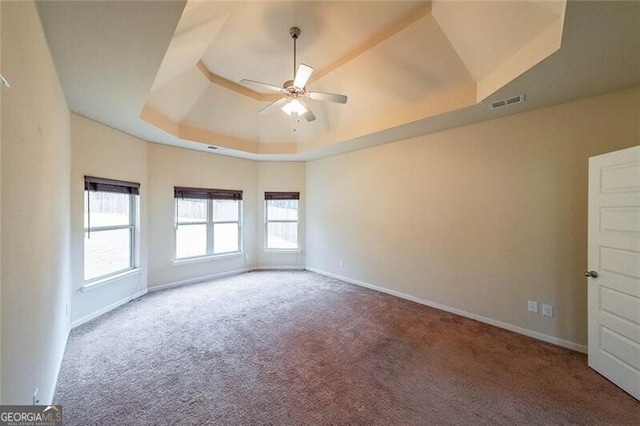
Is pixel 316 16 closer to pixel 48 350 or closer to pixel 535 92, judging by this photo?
pixel 535 92

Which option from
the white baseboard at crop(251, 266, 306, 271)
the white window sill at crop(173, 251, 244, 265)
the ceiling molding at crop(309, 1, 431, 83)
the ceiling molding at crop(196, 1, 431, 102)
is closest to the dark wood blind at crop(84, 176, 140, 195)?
the white window sill at crop(173, 251, 244, 265)

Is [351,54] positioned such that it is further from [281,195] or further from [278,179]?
[281,195]

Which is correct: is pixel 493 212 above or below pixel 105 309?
above

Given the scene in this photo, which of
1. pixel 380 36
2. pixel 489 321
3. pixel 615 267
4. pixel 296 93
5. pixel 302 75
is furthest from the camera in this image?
pixel 489 321

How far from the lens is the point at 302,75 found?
2512 mm

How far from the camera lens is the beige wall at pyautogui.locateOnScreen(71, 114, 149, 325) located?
3.23 m

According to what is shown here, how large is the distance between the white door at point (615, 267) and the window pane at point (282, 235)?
494 cm

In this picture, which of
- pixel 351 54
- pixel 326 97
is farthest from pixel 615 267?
pixel 351 54

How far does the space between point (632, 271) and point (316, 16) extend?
12.1ft

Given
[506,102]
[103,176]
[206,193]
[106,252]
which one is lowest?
[106,252]

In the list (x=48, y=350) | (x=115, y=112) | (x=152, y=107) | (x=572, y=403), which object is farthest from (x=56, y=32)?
(x=572, y=403)

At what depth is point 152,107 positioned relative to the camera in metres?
3.68

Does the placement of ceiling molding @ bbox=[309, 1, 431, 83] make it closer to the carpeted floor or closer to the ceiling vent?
the ceiling vent

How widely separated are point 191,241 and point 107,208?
1599 millimetres
